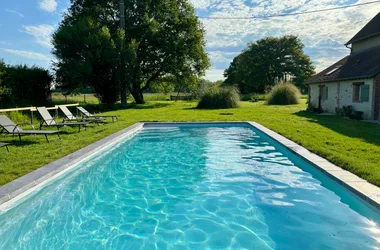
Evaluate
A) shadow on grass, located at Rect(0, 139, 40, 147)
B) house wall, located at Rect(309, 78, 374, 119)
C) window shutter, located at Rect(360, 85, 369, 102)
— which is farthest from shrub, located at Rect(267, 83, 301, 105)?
shadow on grass, located at Rect(0, 139, 40, 147)

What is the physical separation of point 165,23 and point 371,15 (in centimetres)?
1662

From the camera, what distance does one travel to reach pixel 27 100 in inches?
665

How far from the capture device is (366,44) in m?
17.4

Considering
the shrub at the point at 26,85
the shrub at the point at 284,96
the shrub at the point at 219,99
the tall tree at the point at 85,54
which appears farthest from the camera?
the shrub at the point at 284,96

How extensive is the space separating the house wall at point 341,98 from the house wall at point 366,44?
336 centimetres

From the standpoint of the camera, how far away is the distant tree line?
50.6ft

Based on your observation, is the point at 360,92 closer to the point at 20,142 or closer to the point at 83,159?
the point at 83,159

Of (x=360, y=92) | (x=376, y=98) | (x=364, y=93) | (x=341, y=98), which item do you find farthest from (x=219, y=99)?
(x=376, y=98)

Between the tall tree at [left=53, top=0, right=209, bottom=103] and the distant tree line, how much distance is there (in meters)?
5.93

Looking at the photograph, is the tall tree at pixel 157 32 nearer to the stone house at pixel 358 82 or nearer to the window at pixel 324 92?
the stone house at pixel 358 82

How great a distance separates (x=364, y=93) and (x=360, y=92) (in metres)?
0.33

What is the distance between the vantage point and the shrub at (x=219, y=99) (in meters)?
20.9

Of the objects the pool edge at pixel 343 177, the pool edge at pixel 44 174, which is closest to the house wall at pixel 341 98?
the pool edge at pixel 343 177

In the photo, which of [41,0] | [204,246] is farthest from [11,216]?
[41,0]
